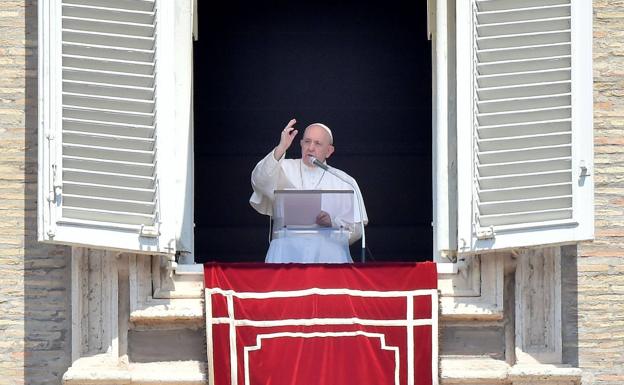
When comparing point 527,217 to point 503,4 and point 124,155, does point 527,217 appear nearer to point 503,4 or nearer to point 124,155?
point 503,4

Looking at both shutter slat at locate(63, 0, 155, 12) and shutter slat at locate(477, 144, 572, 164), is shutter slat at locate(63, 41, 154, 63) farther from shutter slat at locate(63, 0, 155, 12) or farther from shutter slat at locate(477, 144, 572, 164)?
shutter slat at locate(477, 144, 572, 164)

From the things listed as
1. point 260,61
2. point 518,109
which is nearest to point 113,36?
point 518,109

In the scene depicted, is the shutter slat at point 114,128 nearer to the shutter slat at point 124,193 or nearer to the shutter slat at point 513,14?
the shutter slat at point 124,193

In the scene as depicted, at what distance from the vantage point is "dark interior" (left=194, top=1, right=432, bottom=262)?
18.1 m

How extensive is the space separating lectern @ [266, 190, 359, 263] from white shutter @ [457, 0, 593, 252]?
835mm

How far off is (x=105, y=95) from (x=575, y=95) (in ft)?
7.83

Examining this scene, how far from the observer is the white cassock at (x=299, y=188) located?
15.3m

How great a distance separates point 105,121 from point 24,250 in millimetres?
942

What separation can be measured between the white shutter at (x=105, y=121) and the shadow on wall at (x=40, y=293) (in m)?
0.61

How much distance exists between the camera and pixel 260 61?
18.2 metres

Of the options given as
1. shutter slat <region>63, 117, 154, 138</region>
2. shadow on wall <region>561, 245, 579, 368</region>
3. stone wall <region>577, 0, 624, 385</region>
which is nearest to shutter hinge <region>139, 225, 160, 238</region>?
shutter slat <region>63, 117, 154, 138</region>

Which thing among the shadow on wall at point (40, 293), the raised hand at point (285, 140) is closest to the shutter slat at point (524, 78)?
the raised hand at point (285, 140)

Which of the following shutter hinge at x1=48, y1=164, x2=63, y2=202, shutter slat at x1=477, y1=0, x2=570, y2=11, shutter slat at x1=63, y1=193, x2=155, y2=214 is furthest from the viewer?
shutter slat at x1=477, y1=0, x2=570, y2=11

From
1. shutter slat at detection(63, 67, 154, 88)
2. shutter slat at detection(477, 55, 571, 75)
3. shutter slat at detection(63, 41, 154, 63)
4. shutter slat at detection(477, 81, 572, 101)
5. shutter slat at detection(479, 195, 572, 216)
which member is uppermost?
shutter slat at detection(63, 41, 154, 63)
